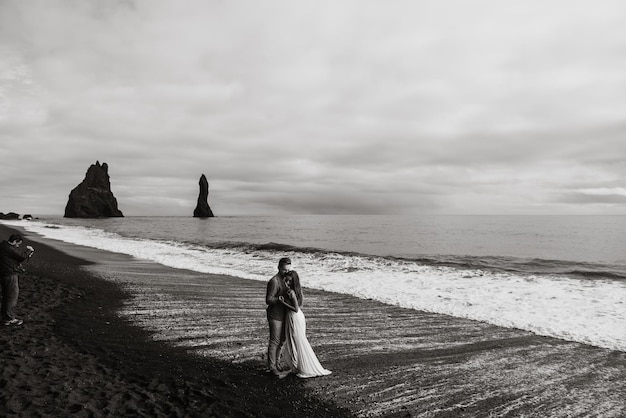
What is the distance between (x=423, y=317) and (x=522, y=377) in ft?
16.0

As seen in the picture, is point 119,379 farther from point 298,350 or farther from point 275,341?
point 298,350

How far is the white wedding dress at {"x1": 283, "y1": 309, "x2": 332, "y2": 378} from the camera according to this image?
771 centimetres

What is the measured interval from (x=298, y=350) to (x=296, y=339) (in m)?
0.24

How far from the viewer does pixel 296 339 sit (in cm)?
777

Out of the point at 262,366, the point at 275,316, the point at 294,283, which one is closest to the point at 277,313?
the point at 275,316

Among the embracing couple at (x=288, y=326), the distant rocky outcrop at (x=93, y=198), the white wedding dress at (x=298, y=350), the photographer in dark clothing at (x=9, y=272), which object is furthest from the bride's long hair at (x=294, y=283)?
the distant rocky outcrop at (x=93, y=198)

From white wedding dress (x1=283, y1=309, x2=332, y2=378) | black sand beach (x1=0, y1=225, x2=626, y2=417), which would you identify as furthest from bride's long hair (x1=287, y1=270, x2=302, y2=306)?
black sand beach (x1=0, y1=225, x2=626, y2=417)

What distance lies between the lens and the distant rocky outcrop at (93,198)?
17750 centimetres

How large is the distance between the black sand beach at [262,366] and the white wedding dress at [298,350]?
249 millimetres

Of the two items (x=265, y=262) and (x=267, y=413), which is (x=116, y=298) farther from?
(x=265, y=262)

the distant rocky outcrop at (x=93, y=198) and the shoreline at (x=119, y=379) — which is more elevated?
the distant rocky outcrop at (x=93, y=198)

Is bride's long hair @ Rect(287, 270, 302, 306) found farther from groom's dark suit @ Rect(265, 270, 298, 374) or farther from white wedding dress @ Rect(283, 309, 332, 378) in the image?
white wedding dress @ Rect(283, 309, 332, 378)

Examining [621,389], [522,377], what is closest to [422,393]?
[522,377]

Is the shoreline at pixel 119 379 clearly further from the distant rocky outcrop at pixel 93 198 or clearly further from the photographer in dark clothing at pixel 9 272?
the distant rocky outcrop at pixel 93 198
